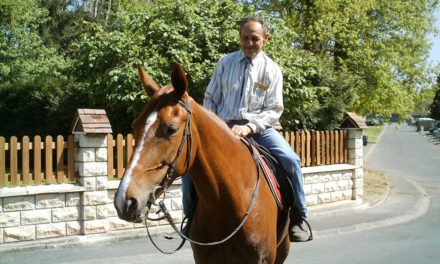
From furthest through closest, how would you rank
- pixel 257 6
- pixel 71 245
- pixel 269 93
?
pixel 257 6 < pixel 71 245 < pixel 269 93

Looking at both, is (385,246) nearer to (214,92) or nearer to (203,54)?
(214,92)

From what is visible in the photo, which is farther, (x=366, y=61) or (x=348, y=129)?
(x=366, y=61)

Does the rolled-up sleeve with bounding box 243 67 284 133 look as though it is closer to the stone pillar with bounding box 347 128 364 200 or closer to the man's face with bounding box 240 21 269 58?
the man's face with bounding box 240 21 269 58

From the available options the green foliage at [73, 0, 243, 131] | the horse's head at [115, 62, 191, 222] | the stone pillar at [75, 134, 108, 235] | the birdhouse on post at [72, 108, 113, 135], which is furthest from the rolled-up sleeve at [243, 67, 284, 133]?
the green foliage at [73, 0, 243, 131]

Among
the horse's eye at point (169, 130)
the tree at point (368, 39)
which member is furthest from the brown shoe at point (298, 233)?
the tree at point (368, 39)

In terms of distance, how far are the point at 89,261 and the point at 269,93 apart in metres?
4.84

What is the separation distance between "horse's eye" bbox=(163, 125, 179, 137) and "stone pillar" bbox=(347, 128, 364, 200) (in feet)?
33.7

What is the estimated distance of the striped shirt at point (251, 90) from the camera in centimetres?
344

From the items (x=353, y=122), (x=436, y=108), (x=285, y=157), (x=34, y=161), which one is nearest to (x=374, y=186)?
(x=353, y=122)

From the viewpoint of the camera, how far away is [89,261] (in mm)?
6598

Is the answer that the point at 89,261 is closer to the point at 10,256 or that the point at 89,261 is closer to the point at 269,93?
the point at 10,256

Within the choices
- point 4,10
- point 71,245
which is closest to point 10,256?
point 71,245

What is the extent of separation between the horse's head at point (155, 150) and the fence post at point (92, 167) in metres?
5.38

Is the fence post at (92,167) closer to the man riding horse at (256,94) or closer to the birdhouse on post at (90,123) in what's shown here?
the birdhouse on post at (90,123)
